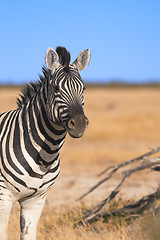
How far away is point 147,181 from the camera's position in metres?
11.3

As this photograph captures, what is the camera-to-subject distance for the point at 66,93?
Answer: 4.01 meters

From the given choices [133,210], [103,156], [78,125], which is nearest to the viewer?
[78,125]

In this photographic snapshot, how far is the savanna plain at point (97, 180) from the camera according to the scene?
5633 millimetres

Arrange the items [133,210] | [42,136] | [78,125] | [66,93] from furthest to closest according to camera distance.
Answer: [133,210] → [42,136] → [66,93] → [78,125]

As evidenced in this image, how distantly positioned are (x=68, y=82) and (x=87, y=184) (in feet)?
24.1

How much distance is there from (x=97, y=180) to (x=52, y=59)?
7.84 meters

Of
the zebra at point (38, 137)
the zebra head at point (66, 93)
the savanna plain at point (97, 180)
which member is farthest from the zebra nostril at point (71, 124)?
the savanna plain at point (97, 180)

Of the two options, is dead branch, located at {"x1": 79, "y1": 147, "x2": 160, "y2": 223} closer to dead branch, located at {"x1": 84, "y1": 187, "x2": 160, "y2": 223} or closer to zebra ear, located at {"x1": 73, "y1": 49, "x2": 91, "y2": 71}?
dead branch, located at {"x1": 84, "y1": 187, "x2": 160, "y2": 223}

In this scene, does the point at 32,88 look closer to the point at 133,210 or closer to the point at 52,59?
the point at 52,59

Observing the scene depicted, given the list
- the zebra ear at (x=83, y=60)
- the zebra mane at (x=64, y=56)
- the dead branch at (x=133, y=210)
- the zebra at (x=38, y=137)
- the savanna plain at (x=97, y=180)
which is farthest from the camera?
the dead branch at (x=133, y=210)

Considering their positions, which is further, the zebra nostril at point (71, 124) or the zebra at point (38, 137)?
the zebra at point (38, 137)

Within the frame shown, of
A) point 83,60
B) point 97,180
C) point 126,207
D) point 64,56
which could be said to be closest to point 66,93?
point 64,56

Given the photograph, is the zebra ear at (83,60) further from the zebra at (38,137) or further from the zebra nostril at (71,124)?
the zebra nostril at (71,124)

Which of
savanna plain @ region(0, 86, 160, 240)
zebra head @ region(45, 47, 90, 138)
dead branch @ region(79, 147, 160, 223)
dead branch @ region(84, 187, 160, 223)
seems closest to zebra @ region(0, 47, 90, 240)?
zebra head @ region(45, 47, 90, 138)
